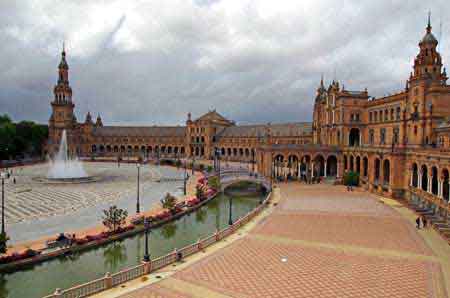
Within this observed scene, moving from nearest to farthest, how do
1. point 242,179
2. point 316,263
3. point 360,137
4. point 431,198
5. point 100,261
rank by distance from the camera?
point 316,263 → point 100,261 → point 431,198 → point 242,179 → point 360,137

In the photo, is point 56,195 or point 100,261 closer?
point 100,261

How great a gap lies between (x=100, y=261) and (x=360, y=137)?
59.7 meters

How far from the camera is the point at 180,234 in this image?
33.4 m

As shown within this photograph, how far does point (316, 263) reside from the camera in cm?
2256

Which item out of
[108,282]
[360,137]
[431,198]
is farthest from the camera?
[360,137]

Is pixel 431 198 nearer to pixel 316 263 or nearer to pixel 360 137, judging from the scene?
pixel 316 263

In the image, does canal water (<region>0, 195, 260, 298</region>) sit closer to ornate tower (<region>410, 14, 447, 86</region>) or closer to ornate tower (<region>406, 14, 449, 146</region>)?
ornate tower (<region>406, 14, 449, 146</region>)

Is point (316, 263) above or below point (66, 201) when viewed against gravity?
below

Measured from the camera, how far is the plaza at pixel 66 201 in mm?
31716

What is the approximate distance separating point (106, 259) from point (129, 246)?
Answer: 3.07 metres

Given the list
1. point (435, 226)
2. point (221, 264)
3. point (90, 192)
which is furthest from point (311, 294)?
point (90, 192)

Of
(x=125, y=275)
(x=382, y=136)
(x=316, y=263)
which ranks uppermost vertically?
(x=382, y=136)

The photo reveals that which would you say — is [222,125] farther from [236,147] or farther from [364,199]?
[364,199]

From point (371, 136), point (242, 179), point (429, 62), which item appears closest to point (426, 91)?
point (429, 62)
